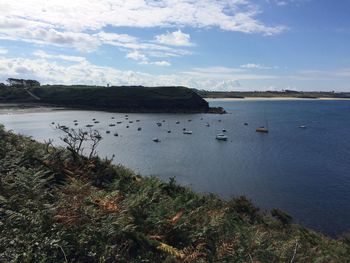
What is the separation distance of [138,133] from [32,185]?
317 feet

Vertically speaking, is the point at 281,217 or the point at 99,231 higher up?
the point at 99,231

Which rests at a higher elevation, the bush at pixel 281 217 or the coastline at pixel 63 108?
the coastline at pixel 63 108

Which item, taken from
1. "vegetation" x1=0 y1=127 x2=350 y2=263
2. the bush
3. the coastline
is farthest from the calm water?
the coastline

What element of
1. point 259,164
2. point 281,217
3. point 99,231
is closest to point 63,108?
point 259,164

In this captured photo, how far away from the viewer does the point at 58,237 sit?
877cm

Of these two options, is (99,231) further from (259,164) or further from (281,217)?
(259,164)

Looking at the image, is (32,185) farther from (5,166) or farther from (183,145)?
(183,145)

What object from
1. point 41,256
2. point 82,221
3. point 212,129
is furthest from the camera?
point 212,129

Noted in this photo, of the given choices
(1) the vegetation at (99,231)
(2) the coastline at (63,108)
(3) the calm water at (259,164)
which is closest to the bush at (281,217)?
(3) the calm water at (259,164)

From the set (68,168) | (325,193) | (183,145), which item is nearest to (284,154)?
(183,145)

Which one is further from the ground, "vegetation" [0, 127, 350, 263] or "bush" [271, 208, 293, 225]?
"vegetation" [0, 127, 350, 263]

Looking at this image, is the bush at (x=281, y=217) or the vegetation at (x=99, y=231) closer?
the vegetation at (x=99, y=231)

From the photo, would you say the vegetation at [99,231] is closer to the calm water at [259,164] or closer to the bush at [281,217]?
the bush at [281,217]

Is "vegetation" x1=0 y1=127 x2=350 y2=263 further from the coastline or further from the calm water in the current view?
the coastline
